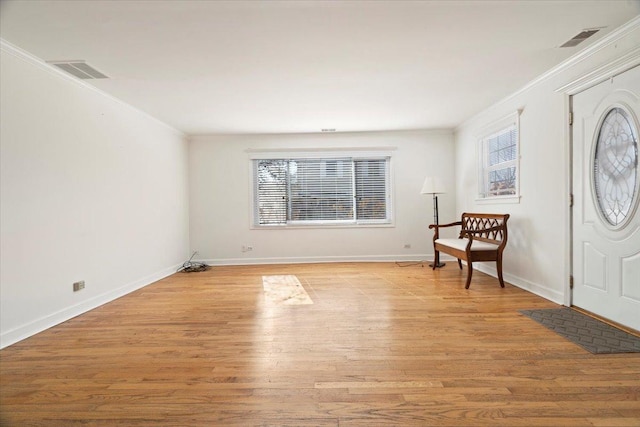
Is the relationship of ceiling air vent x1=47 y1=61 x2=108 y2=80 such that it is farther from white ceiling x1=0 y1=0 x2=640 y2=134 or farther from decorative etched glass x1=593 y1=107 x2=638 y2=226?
decorative etched glass x1=593 y1=107 x2=638 y2=226

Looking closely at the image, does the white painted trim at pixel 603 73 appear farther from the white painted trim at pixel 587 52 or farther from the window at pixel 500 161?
the window at pixel 500 161

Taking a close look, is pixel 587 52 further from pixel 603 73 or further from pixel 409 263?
pixel 409 263

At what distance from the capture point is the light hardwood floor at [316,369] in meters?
1.65

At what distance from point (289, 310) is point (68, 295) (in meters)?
2.23

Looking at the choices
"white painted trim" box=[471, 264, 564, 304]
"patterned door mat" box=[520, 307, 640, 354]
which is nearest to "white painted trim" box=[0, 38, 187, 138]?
"patterned door mat" box=[520, 307, 640, 354]

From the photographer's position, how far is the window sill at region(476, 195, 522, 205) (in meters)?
4.26

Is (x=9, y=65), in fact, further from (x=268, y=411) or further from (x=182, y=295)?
(x=268, y=411)

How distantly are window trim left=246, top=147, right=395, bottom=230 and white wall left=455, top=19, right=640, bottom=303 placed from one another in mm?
2045

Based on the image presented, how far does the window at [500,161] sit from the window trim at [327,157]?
64.2 inches

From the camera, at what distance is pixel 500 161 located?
473 centimetres

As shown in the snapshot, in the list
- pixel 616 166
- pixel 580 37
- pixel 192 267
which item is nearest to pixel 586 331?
pixel 616 166

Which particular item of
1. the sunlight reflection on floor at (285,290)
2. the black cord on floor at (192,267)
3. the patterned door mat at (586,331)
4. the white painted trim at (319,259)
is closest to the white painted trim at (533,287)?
the patterned door mat at (586,331)

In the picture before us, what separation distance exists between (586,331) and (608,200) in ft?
3.81

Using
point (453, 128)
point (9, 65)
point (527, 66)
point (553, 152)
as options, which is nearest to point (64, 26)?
point (9, 65)
